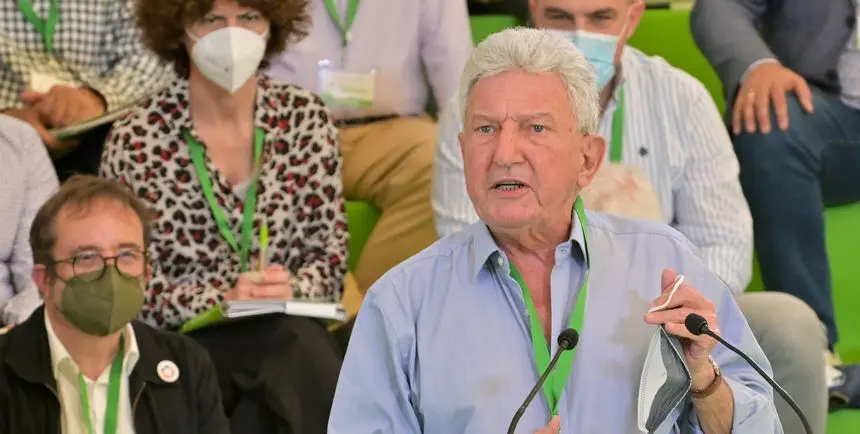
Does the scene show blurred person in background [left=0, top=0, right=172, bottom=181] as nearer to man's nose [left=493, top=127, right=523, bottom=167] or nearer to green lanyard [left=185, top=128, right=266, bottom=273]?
green lanyard [left=185, top=128, right=266, bottom=273]

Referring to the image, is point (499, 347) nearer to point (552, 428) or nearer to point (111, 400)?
point (552, 428)

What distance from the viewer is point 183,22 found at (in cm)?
304

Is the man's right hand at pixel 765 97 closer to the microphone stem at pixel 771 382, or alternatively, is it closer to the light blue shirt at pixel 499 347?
the light blue shirt at pixel 499 347

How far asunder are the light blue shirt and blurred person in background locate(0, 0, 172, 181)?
5.57 feet

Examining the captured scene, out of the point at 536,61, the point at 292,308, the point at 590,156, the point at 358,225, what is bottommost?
the point at 358,225

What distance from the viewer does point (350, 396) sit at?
71.1 inches

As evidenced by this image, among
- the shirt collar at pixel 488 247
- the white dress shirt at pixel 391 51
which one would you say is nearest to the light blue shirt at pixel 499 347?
the shirt collar at pixel 488 247

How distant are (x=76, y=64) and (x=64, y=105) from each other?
21 cm

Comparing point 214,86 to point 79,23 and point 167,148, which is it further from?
point 79,23

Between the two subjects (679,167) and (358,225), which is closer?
(679,167)

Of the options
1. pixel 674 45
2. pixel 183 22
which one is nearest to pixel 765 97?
Result: pixel 674 45

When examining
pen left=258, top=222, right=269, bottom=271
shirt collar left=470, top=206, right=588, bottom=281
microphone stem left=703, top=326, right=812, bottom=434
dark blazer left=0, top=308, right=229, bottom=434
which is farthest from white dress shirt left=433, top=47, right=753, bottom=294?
microphone stem left=703, top=326, right=812, bottom=434

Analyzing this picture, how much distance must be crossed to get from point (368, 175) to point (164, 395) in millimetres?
1122

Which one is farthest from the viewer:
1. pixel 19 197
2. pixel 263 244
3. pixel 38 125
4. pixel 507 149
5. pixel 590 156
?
pixel 38 125
